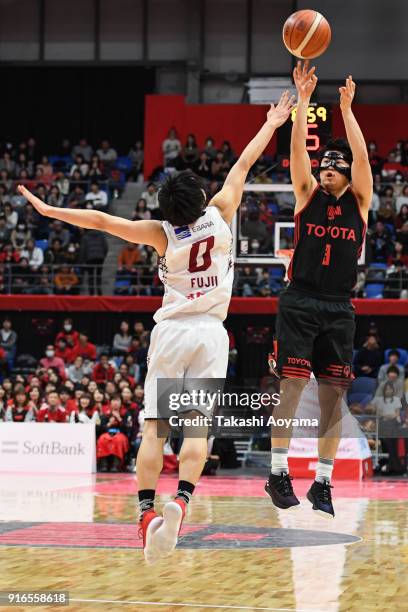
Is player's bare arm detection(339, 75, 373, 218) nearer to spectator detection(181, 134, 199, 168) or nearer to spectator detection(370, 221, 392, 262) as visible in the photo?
spectator detection(370, 221, 392, 262)

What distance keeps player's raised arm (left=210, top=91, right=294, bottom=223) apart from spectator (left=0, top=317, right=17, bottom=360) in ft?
61.3

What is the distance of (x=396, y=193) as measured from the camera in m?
27.3

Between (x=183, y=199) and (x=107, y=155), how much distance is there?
24650mm

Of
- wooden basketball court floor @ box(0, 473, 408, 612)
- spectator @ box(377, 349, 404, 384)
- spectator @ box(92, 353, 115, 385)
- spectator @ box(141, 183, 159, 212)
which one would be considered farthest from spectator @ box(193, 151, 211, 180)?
wooden basketball court floor @ box(0, 473, 408, 612)

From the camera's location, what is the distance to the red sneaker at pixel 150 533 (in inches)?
264

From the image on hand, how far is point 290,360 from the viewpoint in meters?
7.66

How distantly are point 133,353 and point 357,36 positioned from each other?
12.2m

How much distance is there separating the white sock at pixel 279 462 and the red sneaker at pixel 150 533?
1129mm

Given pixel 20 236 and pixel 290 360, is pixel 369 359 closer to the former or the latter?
pixel 20 236

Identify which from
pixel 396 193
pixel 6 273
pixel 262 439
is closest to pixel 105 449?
pixel 262 439

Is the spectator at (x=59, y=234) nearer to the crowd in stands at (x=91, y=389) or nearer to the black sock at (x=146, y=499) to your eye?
the crowd in stands at (x=91, y=389)

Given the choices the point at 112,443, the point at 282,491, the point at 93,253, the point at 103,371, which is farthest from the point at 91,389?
the point at 282,491

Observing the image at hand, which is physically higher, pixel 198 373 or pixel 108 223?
pixel 108 223

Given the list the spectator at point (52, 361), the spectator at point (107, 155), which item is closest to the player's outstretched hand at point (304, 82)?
the spectator at point (52, 361)
